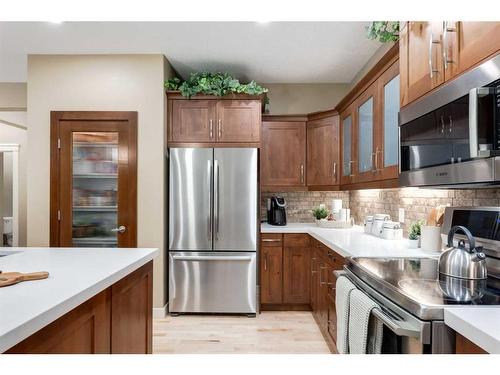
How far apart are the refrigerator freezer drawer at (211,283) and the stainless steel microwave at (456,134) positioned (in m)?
1.93

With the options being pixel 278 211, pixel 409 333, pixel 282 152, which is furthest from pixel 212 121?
pixel 409 333

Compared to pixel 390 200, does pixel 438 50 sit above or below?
above

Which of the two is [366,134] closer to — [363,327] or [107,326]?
[363,327]

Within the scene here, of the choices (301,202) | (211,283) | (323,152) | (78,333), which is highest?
(323,152)

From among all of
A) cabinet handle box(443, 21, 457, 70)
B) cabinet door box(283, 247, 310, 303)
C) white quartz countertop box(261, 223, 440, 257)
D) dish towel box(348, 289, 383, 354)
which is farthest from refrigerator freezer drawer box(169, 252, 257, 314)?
cabinet handle box(443, 21, 457, 70)

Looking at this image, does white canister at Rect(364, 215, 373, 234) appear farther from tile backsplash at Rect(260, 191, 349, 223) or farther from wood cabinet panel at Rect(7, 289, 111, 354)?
wood cabinet panel at Rect(7, 289, 111, 354)

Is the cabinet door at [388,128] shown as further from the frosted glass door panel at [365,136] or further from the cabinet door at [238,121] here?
the cabinet door at [238,121]

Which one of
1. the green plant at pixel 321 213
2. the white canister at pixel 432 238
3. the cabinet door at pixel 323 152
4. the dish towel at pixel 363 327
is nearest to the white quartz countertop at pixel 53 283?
the dish towel at pixel 363 327

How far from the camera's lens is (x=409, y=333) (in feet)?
3.52

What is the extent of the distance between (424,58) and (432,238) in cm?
103

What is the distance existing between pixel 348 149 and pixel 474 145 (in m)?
2.30

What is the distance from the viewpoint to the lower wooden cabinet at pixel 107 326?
1004mm

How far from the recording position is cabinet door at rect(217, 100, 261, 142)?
133 inches

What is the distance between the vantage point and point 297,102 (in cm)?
412
